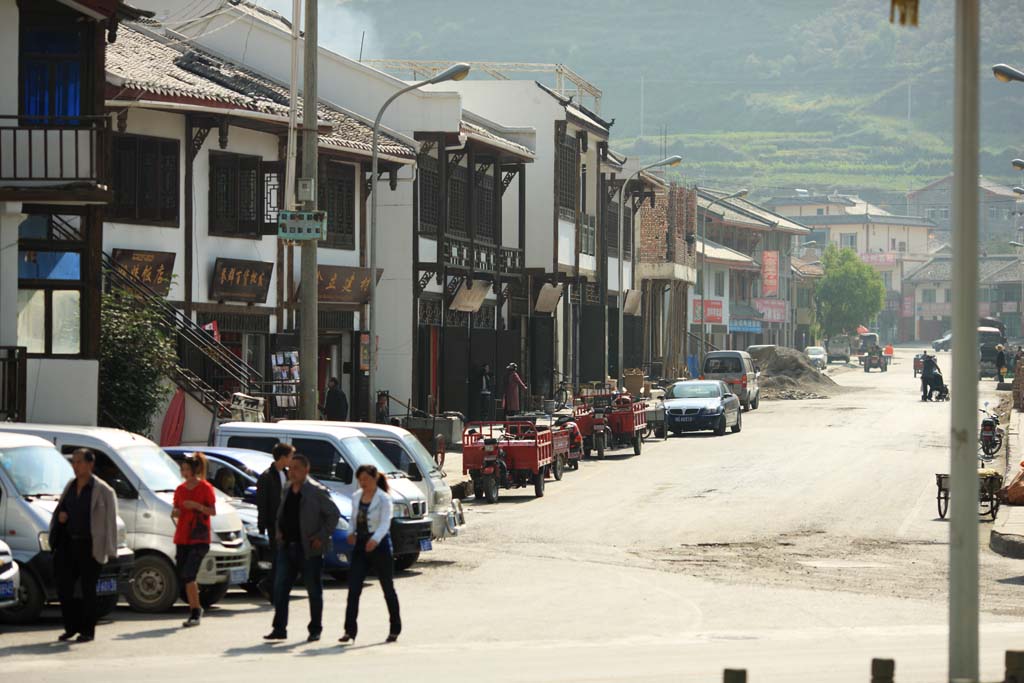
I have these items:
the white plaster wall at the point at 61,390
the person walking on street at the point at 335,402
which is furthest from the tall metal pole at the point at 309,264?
the person walking on street at the point at 335,402

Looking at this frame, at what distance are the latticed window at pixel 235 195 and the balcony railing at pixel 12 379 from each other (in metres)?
10.1

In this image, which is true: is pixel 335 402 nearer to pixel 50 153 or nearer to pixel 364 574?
pixel 50 153

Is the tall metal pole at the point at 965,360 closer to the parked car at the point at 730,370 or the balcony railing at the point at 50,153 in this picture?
the balcony railing at the point at 50,153

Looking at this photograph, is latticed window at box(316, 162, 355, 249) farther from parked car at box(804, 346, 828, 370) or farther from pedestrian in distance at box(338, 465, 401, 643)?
parked car at box(804, 346, 828, 370)

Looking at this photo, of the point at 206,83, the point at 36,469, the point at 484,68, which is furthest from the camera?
the point at 484,68

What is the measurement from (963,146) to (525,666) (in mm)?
5869

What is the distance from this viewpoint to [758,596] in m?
18.7

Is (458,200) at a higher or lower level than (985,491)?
higher

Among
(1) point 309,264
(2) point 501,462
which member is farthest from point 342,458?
(2) point 501,462

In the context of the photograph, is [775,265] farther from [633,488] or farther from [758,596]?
[758,596]

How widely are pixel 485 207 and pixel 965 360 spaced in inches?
1599

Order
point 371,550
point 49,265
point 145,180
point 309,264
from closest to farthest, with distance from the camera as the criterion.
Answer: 1. point 371,550
2. point 309,264
3. point 49,265
4. point 145,180

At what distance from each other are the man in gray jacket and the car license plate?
160cm

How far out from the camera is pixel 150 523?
16.6m
